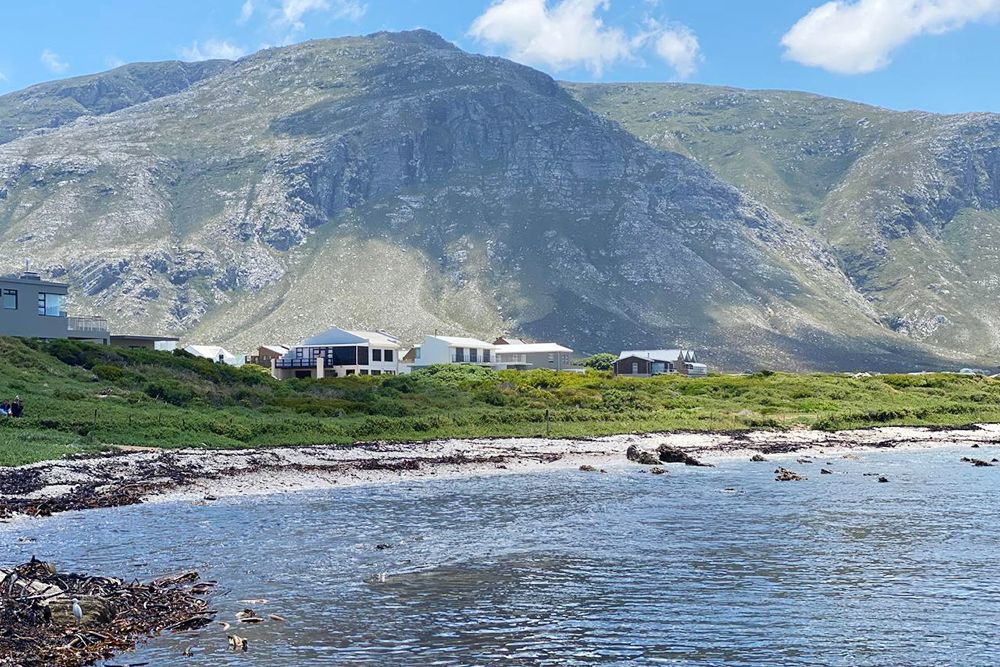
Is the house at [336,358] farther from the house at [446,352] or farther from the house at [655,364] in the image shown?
the house at [655,364]

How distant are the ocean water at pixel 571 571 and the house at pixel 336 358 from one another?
9330cm

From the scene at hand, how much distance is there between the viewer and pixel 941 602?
2112 cm

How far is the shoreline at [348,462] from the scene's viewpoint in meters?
34.5

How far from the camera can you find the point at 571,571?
24.3m

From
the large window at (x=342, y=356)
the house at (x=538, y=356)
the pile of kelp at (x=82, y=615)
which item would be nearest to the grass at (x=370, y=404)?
the pile of kelp at (x=82, y=615)

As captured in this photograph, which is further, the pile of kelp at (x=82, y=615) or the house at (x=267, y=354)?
the house at (x=267, y=354)

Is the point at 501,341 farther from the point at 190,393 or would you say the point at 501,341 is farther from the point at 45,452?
the point at 45,452

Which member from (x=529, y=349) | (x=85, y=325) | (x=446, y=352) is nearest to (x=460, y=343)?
(x=446, y=352)

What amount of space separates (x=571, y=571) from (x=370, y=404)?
47438mm

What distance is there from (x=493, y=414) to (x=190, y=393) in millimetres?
22213

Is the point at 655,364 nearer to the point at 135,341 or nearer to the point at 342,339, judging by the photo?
the point at 342,339

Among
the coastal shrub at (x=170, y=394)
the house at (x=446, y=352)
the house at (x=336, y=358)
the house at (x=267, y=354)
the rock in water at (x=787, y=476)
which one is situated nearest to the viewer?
the rock in water at (x=787, y=476)

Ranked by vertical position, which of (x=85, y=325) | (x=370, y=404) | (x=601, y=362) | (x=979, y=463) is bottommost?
(x=979, y=463)

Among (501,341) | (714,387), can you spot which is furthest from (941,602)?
A: (501,341)
